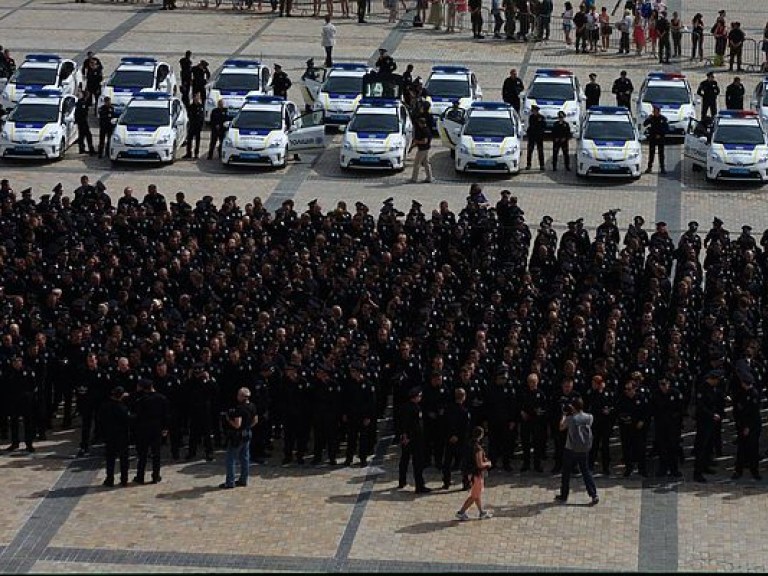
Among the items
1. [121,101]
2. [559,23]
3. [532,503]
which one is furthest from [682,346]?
[559,23]

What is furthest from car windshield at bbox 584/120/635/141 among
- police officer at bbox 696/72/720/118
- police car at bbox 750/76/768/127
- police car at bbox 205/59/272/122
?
police car at bbox 205/59/272/122

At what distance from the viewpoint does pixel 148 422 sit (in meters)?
22.0

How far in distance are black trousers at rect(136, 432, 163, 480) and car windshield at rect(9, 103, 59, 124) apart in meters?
16.4

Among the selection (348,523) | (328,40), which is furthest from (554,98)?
(348,523)

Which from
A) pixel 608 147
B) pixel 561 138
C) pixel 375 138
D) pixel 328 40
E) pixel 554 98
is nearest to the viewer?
pixel 608 147

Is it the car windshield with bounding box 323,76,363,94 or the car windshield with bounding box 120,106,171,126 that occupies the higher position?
the car windshield with bounding box 323,76,363,94

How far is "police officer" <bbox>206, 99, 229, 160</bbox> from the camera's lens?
3697 cm

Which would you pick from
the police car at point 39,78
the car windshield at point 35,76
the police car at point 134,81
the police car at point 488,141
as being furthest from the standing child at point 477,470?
the car windshield at point 35,76

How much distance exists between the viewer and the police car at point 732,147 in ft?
117

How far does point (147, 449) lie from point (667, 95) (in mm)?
20568

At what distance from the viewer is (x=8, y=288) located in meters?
26.1

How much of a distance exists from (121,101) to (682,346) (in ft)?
65.6

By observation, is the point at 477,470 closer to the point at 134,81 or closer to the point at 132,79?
the point at 134,81

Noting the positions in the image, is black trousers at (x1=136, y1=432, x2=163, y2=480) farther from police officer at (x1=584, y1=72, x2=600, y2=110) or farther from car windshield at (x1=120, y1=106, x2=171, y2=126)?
police officer at (x1=584, y1=72, x2=600, y2=110)
